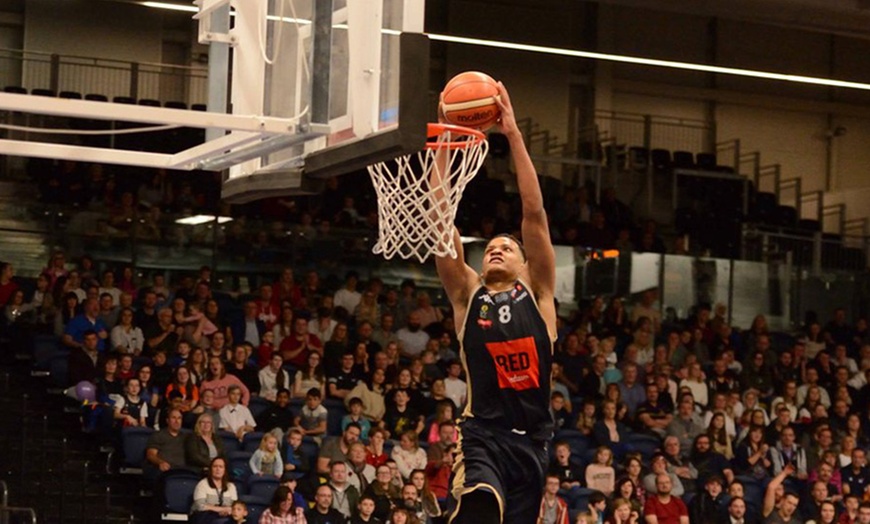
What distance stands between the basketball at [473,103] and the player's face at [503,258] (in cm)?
63

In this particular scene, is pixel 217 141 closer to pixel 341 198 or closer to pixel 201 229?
pixel 201 229

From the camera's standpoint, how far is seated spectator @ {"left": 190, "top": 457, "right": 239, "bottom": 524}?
44.8ft

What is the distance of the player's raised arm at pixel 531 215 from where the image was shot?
733 centimetres

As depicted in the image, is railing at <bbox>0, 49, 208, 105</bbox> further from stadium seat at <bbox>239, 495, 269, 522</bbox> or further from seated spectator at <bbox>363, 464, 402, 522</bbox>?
stadium seat at <bbox>239, 495, 269, 522</bbox>

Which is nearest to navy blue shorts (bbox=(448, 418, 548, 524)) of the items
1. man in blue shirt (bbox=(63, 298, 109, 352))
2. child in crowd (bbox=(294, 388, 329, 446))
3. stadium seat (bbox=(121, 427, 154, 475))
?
stadium seat (bbox=(121, 427, 154, 475))

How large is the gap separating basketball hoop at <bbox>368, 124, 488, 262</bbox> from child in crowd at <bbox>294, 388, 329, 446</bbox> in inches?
317

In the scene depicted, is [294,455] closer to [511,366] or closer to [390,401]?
[390,401]

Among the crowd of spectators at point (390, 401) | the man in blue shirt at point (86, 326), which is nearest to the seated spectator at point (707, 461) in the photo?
the crowd of spectators at point (390, 401)

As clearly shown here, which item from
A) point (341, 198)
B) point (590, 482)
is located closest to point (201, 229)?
point (341, 198)

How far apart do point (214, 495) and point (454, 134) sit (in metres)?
7.23

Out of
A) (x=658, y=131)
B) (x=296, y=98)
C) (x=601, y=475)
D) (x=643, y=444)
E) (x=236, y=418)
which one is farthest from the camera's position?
(x=658, y=131)

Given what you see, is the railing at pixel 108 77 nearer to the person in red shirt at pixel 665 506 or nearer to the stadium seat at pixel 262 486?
the stadium seat at pixel 262 486

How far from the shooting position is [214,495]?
45.4 ft

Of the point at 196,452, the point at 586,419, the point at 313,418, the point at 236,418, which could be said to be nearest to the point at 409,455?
the point at 313,418
